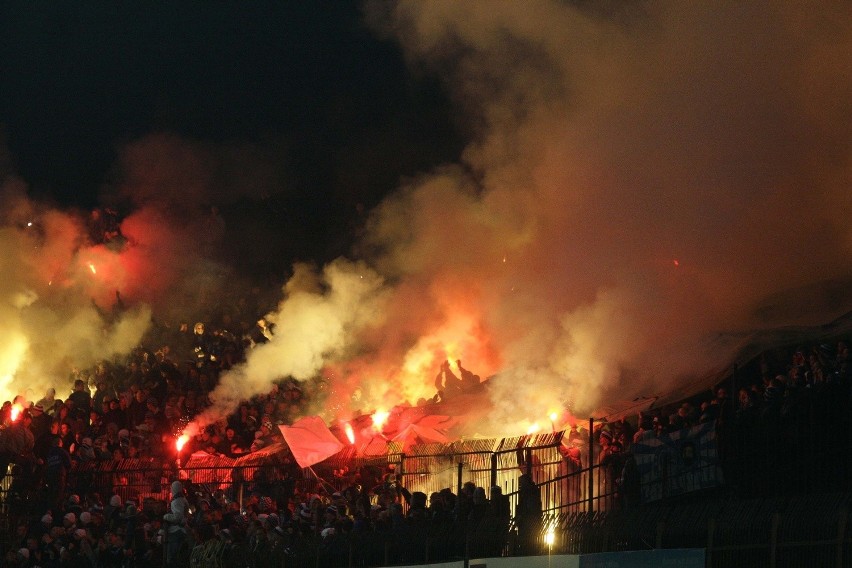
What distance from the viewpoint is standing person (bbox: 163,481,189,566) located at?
1930 cm

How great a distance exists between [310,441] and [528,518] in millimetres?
8091

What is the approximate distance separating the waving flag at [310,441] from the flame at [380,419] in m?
0.87

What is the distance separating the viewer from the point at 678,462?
14.7 m

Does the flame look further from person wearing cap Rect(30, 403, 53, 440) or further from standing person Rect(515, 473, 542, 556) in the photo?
standing person Rect(515, 473, 542, 556)

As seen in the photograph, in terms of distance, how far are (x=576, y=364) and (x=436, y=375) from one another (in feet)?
17.6

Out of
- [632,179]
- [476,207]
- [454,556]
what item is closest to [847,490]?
[454,556]

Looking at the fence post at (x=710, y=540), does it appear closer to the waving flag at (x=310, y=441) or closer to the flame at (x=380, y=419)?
the waving flag at (x=310, y=441)

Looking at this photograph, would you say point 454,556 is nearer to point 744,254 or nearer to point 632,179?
point 744,254

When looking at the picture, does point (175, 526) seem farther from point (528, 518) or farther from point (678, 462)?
point (678, 462)

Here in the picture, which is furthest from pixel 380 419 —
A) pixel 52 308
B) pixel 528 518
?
pixel 52 308

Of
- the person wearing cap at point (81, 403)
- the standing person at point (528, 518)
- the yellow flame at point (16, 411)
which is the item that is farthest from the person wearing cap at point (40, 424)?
the standing person at point (528, 518)

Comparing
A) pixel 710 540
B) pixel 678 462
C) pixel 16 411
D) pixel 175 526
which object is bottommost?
pixel 710 540

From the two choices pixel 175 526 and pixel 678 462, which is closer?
pixel 678 462

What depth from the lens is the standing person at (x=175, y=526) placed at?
1930 centimetres
